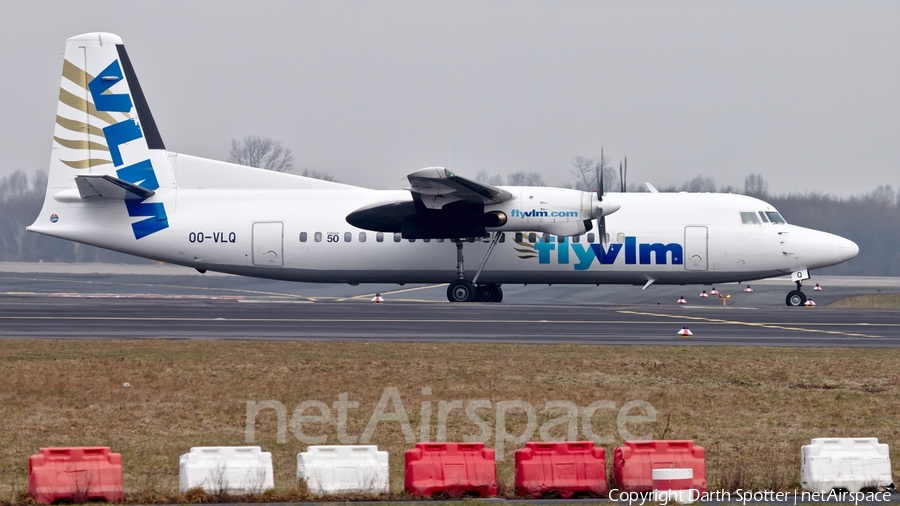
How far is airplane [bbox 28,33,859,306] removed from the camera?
107 feet

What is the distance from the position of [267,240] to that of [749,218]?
51.9ft

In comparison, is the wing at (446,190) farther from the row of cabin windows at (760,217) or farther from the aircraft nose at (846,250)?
the aircraft nose at (846,250)

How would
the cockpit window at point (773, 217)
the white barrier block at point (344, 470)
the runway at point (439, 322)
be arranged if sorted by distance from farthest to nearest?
1. the cockpit window at point (773, 217)
2. the runway at point (439, 322)
3. the white barrier block at point (344, 470)

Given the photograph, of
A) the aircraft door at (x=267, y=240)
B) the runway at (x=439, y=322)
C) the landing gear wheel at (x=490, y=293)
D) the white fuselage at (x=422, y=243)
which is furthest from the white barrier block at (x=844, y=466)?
the aircraft door at (x=267, y=240)

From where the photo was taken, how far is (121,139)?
3372cm

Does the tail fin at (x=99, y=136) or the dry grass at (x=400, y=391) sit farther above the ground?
the tail fin at (x=99, y=136)

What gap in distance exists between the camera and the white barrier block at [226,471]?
27.4 ft

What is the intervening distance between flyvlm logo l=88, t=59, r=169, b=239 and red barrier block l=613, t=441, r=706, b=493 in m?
27.1

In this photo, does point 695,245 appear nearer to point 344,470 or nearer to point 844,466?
point 844,466

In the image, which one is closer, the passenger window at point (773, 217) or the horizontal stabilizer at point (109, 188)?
the horizontal stabilizer at point (109, 188)

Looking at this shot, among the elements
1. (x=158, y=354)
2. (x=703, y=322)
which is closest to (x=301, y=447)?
(x=158, y=354)

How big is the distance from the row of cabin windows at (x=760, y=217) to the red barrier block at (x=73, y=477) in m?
27.8

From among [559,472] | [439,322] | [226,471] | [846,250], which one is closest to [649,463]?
[559,472]

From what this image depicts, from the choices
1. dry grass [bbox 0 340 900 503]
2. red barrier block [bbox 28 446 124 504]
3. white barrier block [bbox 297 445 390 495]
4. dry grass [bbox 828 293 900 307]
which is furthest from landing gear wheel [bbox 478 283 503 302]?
red barrier block [bbox 28 446 124 504]
